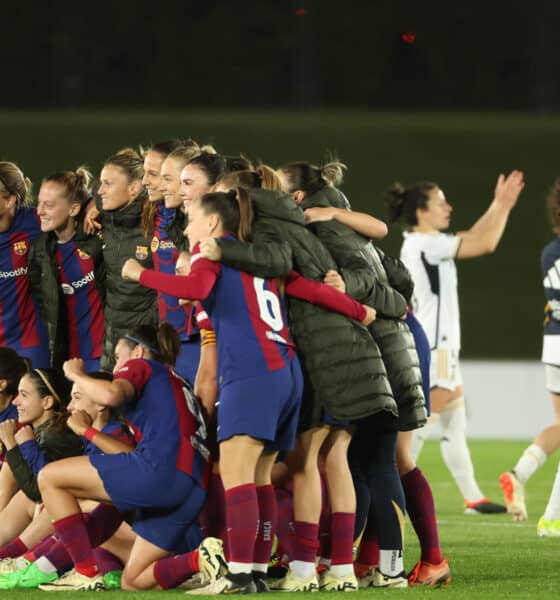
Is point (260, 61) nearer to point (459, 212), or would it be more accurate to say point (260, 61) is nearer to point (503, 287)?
point (459, 212)

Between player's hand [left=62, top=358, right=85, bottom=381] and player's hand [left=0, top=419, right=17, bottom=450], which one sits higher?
player's hand [left=62, top=358, right=85, bottom=381]

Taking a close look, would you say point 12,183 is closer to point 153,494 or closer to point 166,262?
point 166,262

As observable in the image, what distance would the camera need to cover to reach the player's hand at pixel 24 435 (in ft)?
20.1

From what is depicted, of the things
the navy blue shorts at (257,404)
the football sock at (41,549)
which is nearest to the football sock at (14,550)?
the football sock at (41,549)

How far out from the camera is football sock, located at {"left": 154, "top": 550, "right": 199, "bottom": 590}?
554cm

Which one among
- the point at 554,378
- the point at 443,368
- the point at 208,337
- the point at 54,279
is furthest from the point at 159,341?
the point at 443,368

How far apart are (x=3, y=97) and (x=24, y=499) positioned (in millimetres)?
22915

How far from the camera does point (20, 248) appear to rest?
286 inches

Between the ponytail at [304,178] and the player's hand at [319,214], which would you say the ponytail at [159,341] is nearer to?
the player's hand at [319,214]

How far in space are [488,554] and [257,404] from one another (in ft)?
7.65

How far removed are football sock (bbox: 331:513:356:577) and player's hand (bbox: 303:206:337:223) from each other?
1.21 metres

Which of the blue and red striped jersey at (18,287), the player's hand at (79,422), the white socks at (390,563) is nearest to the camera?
the player's hand at (79,422)

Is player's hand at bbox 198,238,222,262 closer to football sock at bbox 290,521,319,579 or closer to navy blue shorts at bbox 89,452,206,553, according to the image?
navy blue shorts at bbox 89,452,206,553

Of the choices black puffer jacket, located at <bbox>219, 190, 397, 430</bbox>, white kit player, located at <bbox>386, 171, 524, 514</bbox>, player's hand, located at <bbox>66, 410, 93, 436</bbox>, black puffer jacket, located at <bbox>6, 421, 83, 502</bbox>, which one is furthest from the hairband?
white kit player, located at <bbox>386, 171, 524, 514</bbox>
